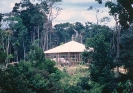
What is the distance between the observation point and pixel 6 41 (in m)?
48.0

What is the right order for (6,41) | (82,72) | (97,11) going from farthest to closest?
(6,41) → (97,11) → (82,72)

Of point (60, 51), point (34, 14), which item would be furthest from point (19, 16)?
point (60, 51)

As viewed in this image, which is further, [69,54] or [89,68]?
[69,54]

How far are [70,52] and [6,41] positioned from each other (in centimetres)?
1553

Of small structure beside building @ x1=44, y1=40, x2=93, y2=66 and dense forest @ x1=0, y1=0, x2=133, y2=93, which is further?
small structure beside building @ x1=44, y1=40, x2=93, y2=66

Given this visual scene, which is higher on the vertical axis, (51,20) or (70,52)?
(51,20)

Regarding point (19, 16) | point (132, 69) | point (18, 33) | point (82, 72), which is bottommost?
point (82, 72)

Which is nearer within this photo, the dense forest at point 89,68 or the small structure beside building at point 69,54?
the dense forest at point 89,68

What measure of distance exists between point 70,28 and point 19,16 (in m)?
25.5

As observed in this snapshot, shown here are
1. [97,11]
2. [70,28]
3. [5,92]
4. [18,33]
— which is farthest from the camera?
[70,28]

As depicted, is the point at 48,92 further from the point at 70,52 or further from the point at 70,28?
the point at 70,28

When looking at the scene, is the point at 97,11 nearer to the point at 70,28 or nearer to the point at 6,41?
the point at 6,41

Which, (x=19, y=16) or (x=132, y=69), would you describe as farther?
(x=19, y=16)

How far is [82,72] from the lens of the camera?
111 feet
